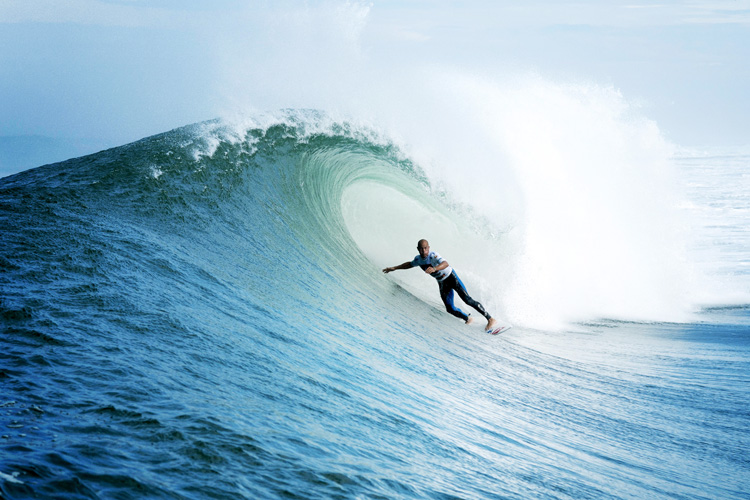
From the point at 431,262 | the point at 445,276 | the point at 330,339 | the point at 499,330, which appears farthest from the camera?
the point at 499,330

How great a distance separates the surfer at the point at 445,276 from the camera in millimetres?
7949

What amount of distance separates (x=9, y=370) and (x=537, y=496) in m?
2.96

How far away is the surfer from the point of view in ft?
26.1

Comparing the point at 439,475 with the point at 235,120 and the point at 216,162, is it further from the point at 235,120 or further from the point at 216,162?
the point at 235,120

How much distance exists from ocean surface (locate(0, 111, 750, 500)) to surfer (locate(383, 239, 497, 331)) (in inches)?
11.2

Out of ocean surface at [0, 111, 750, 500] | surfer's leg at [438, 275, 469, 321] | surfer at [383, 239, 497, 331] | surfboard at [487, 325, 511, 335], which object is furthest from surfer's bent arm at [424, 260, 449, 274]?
surfboard at [487, 325, 511, 335]

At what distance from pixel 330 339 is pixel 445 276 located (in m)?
2.79

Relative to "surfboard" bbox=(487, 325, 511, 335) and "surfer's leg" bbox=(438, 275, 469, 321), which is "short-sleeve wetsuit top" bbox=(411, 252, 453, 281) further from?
"surfboard" bbox=(487, 325, 511, 335)

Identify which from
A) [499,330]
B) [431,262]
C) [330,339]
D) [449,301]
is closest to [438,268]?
[431,262]

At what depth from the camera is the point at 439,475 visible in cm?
345

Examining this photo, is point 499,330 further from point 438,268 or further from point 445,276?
point 438,268

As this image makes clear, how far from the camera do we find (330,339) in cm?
573

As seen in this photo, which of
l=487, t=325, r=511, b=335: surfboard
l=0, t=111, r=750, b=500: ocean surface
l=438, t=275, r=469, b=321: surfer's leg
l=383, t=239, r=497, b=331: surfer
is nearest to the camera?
l=0, t=111, r=750, b=500: ocean surface

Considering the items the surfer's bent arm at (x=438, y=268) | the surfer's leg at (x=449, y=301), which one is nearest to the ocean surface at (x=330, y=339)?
the surfer's leg at (x=449, y=301)
